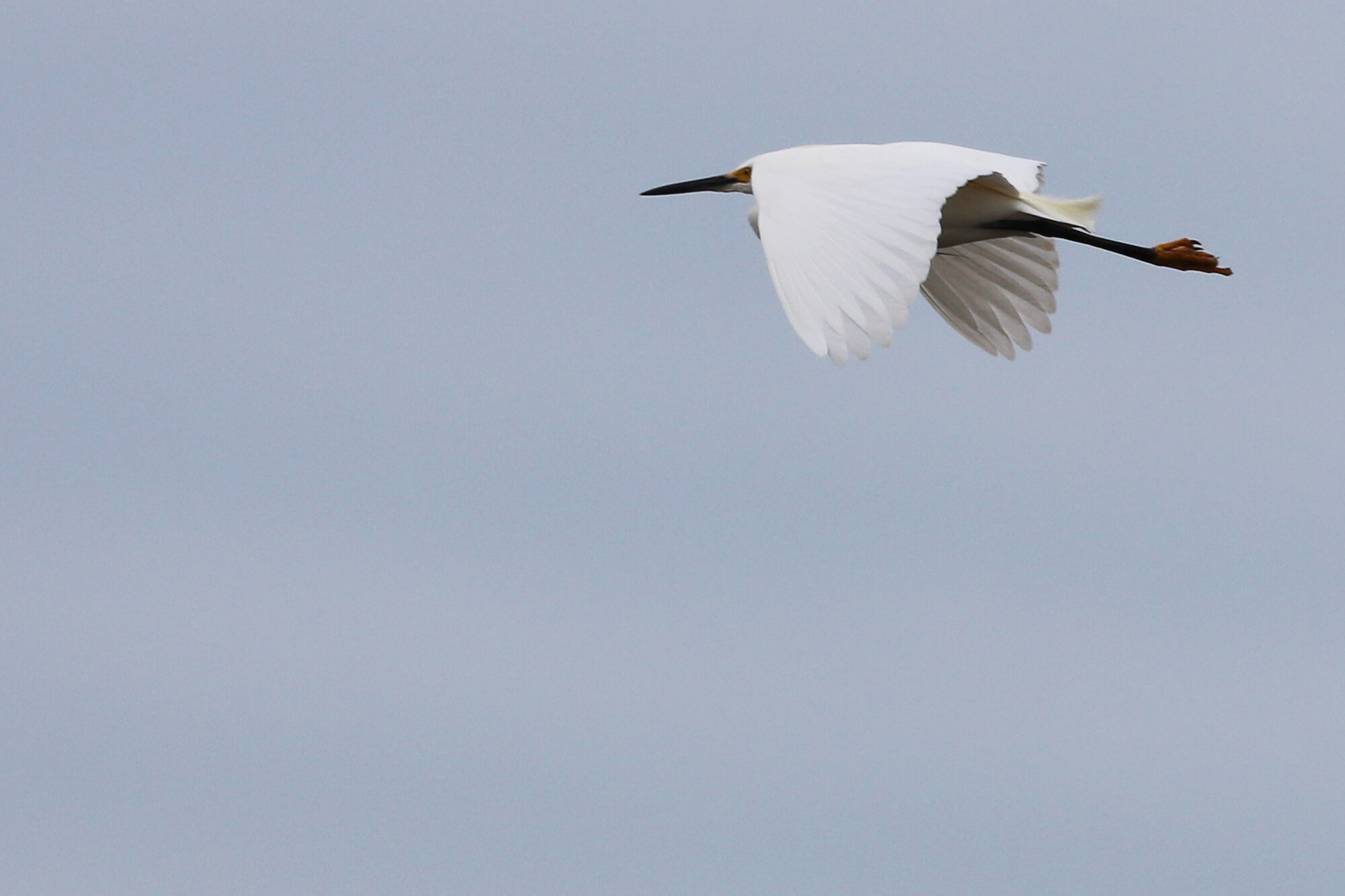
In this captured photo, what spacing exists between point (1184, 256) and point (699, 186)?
3332 millimetres

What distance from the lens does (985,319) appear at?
47.6 ft

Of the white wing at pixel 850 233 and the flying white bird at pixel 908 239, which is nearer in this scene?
the white wing at pixel 850 233

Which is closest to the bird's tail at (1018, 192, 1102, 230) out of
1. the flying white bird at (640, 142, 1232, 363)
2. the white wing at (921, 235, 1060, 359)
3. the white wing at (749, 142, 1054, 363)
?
the flying white bird at (640, 142, 1232, 363)

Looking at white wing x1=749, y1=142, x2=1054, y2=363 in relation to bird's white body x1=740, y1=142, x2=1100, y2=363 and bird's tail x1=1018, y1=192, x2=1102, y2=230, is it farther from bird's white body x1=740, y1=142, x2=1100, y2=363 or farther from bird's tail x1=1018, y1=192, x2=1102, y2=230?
bird's tail x1=1018, y1=192, x2=1102, y2=230

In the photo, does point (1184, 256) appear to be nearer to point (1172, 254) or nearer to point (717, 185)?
point (1172, 254)

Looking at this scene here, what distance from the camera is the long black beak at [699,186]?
1463cm

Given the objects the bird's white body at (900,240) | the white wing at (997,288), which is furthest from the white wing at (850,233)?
the white wing at (997,288)

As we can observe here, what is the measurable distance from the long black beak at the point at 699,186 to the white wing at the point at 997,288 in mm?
1523

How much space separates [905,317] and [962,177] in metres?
1.85

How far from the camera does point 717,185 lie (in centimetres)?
1470

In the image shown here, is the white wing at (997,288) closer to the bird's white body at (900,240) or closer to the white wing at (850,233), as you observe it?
the bird's white body at (900,240)

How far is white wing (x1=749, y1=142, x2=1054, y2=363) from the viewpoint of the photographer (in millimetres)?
9258

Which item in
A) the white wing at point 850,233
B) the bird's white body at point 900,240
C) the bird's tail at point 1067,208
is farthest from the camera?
the bird's tail at point 1067,208

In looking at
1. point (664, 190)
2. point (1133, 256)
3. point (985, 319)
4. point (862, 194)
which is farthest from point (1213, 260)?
point (862, 194)
